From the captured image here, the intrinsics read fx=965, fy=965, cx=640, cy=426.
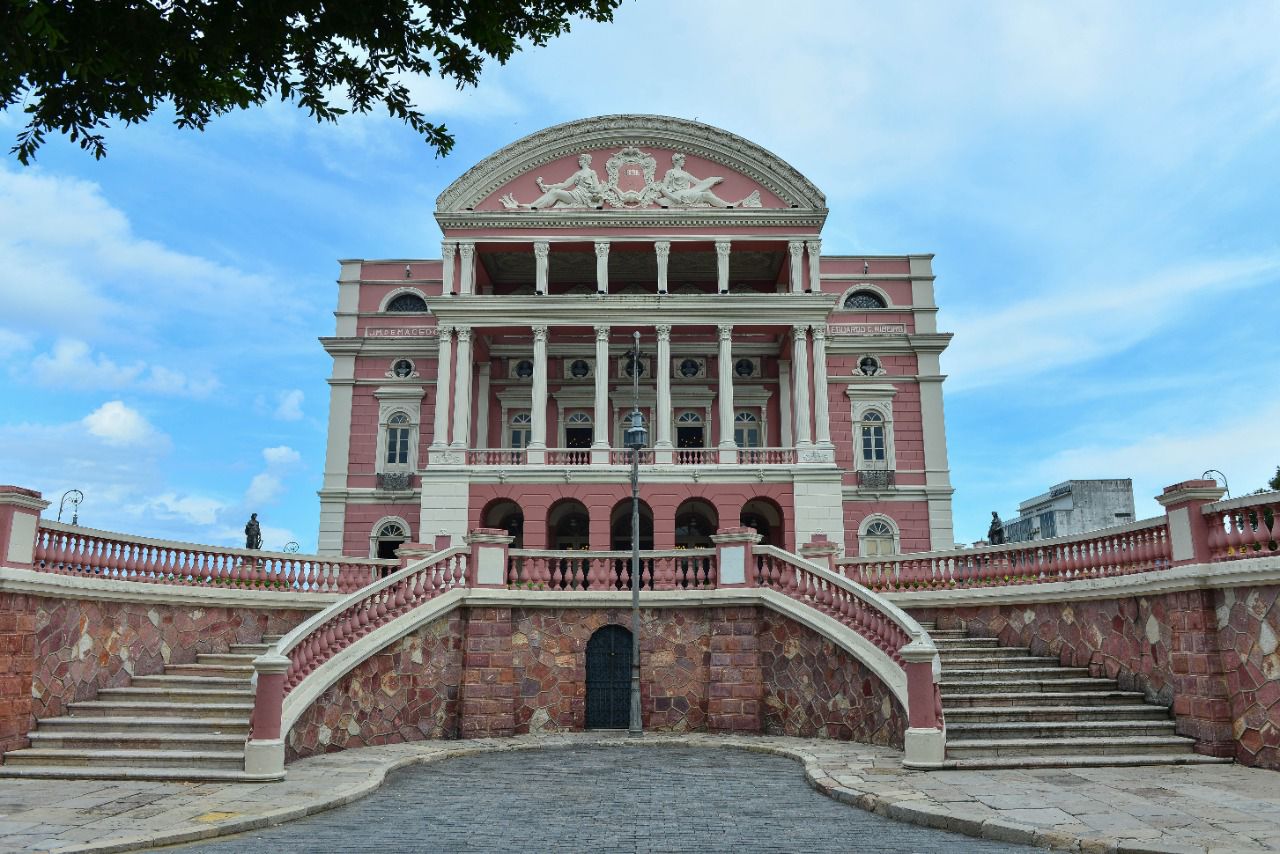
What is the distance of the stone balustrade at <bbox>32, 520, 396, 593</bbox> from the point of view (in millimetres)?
12641

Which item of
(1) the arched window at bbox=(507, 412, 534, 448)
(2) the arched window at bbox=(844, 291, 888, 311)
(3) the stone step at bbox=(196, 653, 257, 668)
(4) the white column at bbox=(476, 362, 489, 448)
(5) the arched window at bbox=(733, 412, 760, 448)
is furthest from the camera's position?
(2) the arched window at bbox=(844, 291, 888, 311)

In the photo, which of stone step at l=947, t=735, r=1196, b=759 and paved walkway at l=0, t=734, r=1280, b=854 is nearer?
paved walkway at l=0, t=734, r=1280, b=854

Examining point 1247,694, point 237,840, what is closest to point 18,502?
point 237,840

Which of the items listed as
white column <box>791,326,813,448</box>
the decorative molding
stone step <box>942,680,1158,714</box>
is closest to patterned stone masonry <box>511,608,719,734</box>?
stone step <box>942,680,1158,714</box>

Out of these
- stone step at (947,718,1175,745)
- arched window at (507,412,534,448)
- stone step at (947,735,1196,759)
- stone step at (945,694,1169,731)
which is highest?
arched window at (507,412,534,448)

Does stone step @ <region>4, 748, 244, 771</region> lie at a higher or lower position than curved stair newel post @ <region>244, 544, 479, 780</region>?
lower

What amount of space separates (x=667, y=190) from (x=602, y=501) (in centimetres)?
1014

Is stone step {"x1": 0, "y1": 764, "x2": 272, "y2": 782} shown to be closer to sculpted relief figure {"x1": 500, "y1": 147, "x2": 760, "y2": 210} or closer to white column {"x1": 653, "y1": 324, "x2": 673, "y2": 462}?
white column {"x1": 653, "y1": 324, "x2": 673, "y2": 462}

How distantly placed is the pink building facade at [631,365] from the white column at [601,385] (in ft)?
0.23

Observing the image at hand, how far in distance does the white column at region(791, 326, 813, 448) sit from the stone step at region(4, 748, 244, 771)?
1958 centimetres

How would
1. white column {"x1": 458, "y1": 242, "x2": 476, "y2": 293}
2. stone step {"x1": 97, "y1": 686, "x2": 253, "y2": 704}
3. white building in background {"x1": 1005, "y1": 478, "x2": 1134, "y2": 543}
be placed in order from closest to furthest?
stone step {"x1": 97, "y1": 686, "x2": 253, "y2": 704}, white column {"x1": 458, "y1": 242, "x2": 476, "y2": 293}, white building in background {"x1": 1005, "y1": 478, "x2": 1134, "y2": 543}

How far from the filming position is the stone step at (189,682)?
13.5m

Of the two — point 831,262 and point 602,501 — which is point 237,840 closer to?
point 602,501

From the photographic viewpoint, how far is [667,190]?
30375 mm
